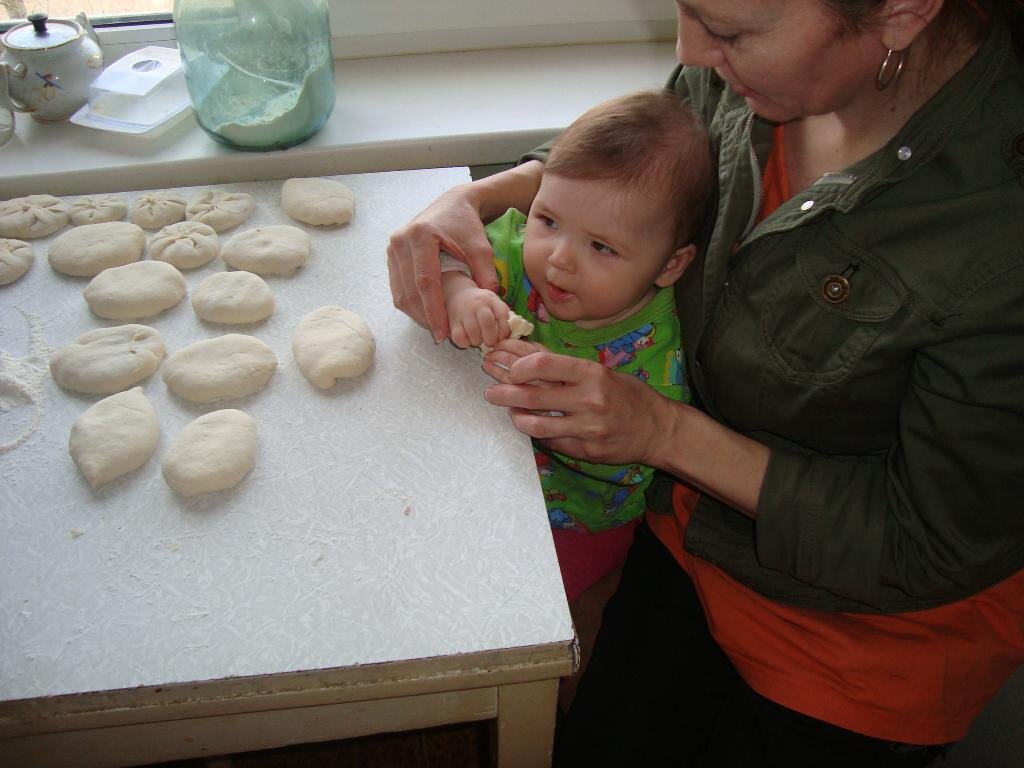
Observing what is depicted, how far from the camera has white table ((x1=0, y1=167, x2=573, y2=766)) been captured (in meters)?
0.61

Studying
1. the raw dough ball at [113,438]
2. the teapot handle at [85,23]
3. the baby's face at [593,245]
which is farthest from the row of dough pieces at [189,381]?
the teapot handle at [85,23]

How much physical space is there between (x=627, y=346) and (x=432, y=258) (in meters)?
0.27

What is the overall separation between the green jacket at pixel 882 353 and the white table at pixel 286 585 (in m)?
0.29

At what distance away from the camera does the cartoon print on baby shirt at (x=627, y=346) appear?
0.98 meters

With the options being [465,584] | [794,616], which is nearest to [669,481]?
[794,616]

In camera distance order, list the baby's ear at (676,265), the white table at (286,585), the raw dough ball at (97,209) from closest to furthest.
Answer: the white table at (286,585) < the baby's ear at (676,265) < the raw dough ball at (97,209)

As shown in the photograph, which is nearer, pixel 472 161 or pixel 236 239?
A: pixel 236 239

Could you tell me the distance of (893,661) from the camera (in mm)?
844

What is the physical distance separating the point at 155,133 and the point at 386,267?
54 cm

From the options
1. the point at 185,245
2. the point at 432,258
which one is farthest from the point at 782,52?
the point at 185,245

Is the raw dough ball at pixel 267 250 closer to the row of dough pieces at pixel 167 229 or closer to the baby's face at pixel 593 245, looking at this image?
the row of dough pieces at pixel 167 229

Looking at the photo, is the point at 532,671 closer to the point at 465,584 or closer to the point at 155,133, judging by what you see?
the point at 465,584

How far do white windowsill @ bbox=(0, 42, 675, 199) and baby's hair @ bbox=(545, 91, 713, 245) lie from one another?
0.45 m

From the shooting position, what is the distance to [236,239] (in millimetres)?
1029
